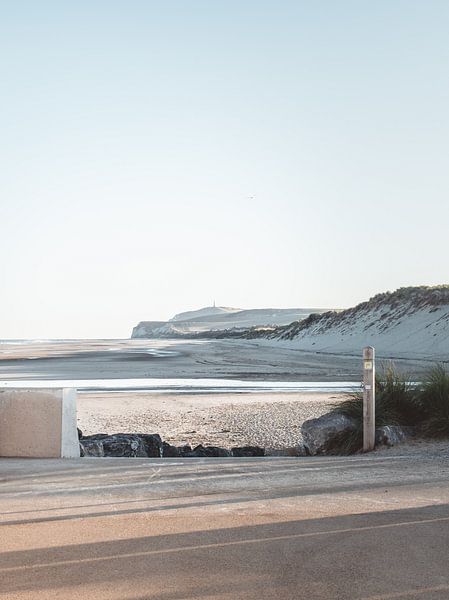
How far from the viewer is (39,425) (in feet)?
30.9

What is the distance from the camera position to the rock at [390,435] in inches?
415

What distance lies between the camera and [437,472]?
797 centimetres

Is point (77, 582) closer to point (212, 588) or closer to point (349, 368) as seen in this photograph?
point (212, 588)

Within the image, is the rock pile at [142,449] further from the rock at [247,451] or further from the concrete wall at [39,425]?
the concrete wall at [39,425]

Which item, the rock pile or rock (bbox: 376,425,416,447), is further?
the rock pile

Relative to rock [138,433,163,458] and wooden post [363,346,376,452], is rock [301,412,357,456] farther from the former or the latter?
rock [138,433,163,458]

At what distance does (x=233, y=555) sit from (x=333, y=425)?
21.6 ft

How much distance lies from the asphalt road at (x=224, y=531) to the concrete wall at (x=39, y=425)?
34.0 inches

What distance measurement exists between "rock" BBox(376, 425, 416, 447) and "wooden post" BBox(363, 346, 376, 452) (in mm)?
136

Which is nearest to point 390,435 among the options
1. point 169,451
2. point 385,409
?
point 385,409

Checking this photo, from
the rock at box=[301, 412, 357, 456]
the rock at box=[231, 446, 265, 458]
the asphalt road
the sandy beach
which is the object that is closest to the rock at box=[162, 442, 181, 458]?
the rock at box=[231, 446, 265, 458]

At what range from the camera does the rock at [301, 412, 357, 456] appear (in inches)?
445

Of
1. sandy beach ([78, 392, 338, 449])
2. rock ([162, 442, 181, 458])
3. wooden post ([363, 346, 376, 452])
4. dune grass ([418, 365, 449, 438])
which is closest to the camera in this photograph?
wooden post ([363, 346, 376, 452])

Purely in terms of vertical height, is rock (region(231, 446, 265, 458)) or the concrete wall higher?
the concrete wall
